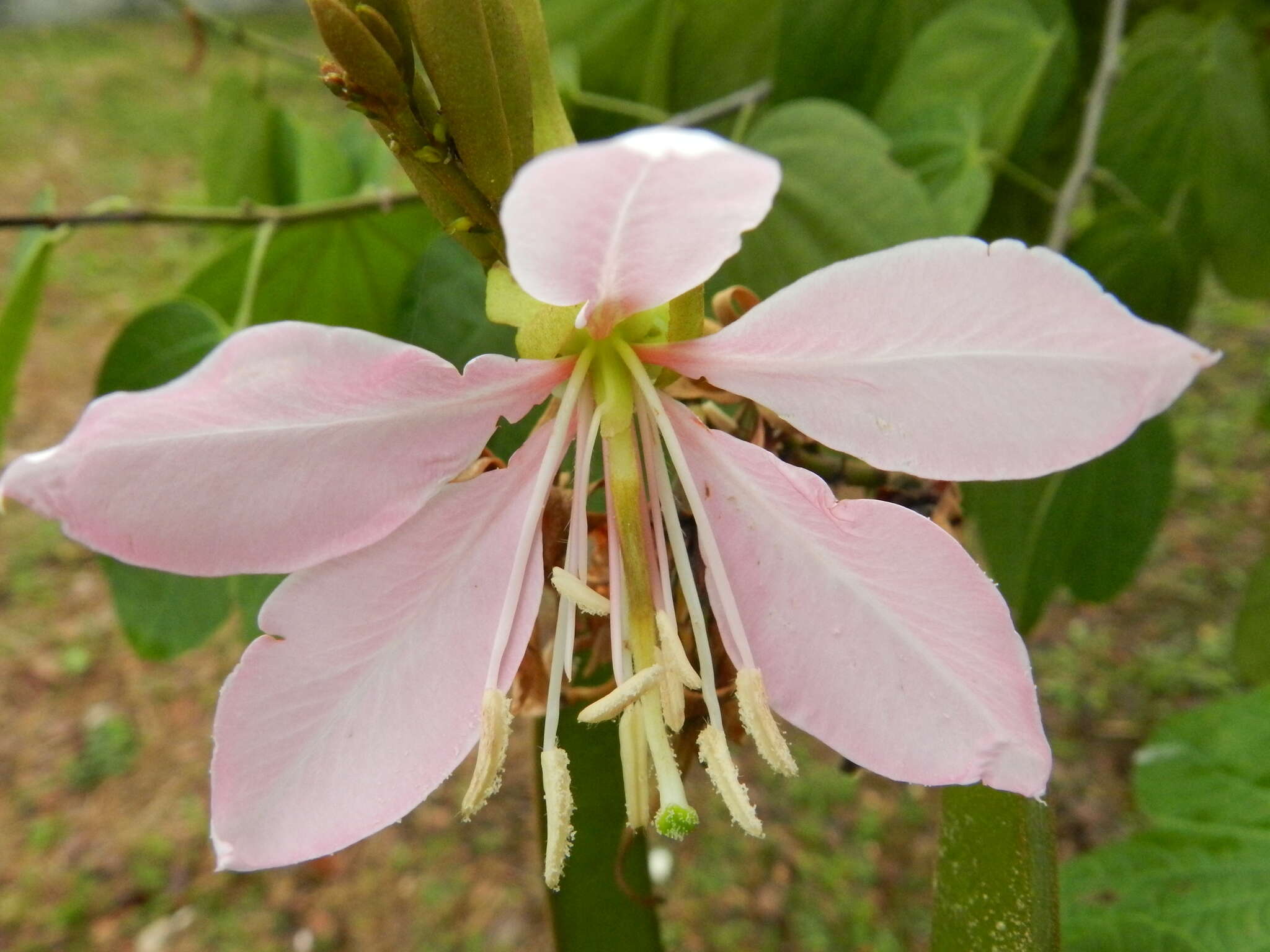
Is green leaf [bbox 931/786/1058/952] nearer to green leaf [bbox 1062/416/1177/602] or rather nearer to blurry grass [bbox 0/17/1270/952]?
green leaf [bbox 1062/416/1177/602]

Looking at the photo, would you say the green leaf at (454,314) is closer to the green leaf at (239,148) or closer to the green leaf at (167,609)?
the green leaf at (167,609)

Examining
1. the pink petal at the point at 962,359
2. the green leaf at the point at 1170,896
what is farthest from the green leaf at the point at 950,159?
the green leaf at the point at 1170,896

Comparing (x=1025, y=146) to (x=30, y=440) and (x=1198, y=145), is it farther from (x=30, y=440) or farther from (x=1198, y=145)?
(x=30, y=440)

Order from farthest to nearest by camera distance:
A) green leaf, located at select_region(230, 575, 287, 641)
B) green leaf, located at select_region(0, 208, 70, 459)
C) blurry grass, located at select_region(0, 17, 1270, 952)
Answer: blurry grass, located at select_region(0, 17, 1270, 952) → green leaf, located at select_region(0, 208, 70, 459) → green leaf, located at select_region(230, 575, 287, 641)

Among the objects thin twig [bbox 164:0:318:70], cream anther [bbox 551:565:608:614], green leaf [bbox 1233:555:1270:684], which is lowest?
green leaf [bbox 1233:555:1270:684]

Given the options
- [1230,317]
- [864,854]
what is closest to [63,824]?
[864,854]

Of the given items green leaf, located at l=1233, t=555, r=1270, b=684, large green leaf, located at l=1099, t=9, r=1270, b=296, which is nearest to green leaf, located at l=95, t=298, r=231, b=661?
large green leaf, located at l=1099, t=9, r=1270, b=296

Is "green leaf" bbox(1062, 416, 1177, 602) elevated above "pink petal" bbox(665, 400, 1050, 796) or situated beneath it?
situated beneath
